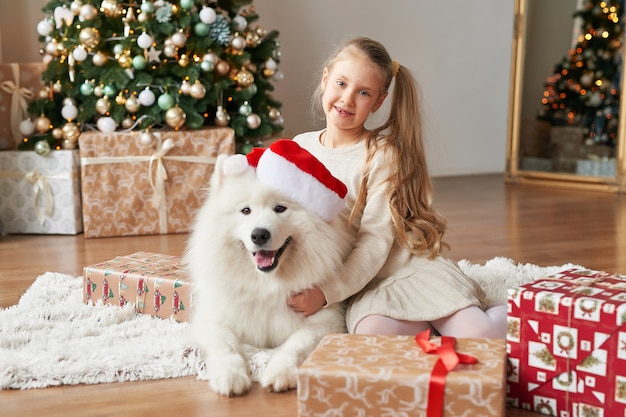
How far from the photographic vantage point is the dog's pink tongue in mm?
1714

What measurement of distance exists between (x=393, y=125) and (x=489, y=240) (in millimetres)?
1421

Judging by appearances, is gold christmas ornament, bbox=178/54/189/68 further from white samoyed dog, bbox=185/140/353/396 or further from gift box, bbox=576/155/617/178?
gift box, bbox=576/155/617/178

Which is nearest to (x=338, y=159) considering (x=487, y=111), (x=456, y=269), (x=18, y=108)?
(x=456, y=269)

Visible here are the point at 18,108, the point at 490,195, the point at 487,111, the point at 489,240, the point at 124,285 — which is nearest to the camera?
the point at 124,285

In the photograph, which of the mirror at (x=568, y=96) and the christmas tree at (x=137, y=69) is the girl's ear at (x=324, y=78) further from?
the mirror at (x=568, y=96)

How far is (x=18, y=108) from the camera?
3.61 meters

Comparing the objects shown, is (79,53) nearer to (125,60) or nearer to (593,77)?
(125,60)

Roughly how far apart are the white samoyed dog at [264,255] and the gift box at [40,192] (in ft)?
5.97

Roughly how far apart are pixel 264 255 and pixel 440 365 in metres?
0.51

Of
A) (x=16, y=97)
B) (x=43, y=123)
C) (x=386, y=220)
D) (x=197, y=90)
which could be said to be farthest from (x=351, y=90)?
(x=16, y=97)

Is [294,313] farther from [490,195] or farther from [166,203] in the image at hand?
[490,195]

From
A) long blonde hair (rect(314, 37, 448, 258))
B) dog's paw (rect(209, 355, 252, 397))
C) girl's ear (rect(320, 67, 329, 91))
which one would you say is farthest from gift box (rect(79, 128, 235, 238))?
dog's paw (rect(209, 355, 252, 397))

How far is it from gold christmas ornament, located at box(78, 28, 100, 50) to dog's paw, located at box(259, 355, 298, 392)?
86.6 inches

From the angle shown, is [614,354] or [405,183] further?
[405,183]
